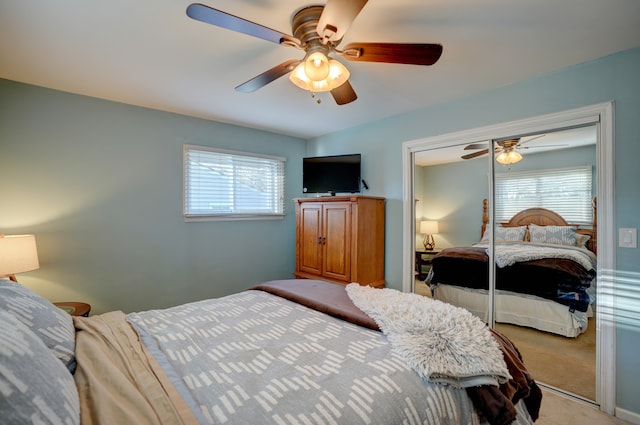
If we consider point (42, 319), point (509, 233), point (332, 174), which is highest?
point (332, 174)

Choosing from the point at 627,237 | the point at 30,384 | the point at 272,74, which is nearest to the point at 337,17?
the point at 272,74

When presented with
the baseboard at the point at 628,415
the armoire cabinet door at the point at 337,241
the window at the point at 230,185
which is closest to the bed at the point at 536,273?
the baseboard at the point at 628,415

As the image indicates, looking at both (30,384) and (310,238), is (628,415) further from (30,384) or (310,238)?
(30,384)

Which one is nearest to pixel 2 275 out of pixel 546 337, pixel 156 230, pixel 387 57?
pixel 156 230

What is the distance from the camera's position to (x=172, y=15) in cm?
158

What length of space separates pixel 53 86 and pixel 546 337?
14.9 ft

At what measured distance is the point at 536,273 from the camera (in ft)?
7.84

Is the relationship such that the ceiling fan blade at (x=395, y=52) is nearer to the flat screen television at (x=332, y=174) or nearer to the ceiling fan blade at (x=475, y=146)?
the ceiling fan blade at (x=475, y=146)

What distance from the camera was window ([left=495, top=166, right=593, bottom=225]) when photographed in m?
2.14

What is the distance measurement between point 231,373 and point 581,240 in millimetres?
2514

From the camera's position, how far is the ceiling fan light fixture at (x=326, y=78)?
1.62m

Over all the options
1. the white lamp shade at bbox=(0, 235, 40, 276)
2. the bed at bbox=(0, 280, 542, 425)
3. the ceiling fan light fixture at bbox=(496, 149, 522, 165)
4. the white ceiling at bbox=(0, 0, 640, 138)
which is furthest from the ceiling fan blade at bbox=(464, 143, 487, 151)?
the white lamp shade at bbox=(0, 235, 40, 276)

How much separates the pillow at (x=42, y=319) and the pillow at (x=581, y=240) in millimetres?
2988

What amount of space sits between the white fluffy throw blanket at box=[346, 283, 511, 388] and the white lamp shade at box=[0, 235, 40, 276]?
2.33 metres
